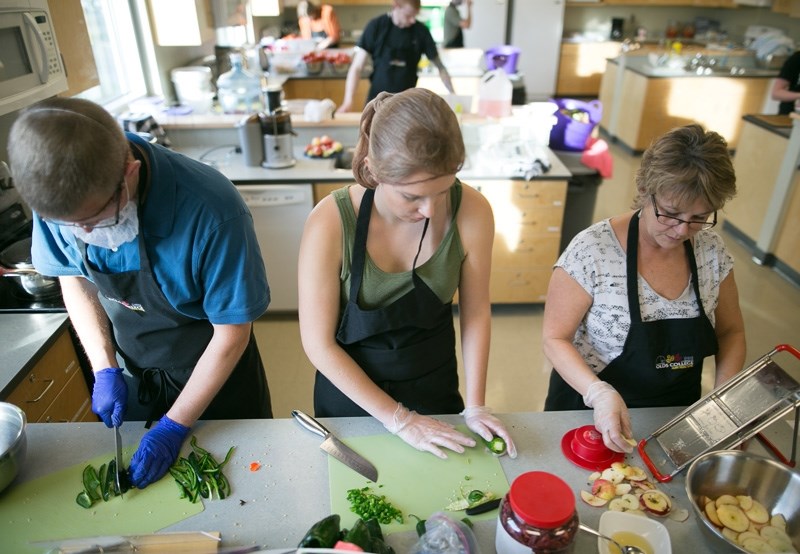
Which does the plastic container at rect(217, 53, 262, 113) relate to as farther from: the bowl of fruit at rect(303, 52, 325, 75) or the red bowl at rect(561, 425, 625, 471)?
the red bowl at rect(561, 425, 625, 471)

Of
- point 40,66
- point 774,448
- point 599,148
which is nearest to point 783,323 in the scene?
point 599,148

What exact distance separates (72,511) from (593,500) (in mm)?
1009

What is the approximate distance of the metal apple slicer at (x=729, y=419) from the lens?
1096 millimetres

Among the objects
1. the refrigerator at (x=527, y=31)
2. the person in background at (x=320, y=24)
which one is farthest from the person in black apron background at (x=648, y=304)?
the refrigerator at (x=527, y=31)

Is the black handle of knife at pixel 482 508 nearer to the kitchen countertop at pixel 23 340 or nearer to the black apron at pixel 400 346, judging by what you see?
the black apron at pixel 400 346

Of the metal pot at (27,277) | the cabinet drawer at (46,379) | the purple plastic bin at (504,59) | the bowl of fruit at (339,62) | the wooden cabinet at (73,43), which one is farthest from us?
the bowl of fruit at (339,62)

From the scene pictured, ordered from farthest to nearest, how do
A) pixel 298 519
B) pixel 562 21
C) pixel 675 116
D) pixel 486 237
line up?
1. pixel 562 21
2. pixel 675 116
3. pixel 486 237
4. pixel 298 519

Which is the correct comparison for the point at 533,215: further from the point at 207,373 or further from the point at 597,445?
the point at 207,373

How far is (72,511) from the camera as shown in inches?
A: 41.4

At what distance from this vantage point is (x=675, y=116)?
5887 mm

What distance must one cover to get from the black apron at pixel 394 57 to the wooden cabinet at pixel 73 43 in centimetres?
225

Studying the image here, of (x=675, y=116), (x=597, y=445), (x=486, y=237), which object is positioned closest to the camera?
(x=597, y=445)

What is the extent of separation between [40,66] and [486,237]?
68.0 inches

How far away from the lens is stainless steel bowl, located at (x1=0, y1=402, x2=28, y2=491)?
1.05 m
